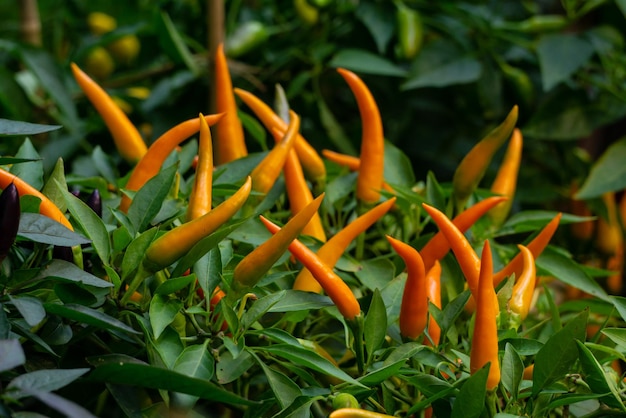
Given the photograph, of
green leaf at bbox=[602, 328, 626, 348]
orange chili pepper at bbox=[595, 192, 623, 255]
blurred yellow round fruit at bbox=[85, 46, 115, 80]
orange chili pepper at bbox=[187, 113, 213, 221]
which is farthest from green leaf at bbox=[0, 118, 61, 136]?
blurred yellow round fruit at bbox=[85, 46, 115, 80]

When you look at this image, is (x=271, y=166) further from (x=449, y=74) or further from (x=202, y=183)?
(x=449, y=74)

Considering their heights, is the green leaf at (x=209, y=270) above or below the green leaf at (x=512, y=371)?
above

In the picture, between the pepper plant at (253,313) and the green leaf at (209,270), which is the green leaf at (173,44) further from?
the green leaf at (209,270)

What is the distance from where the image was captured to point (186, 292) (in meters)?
0.64

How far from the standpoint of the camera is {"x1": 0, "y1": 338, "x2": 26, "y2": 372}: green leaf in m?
0.46

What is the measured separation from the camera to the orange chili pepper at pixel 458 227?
2.36 feet

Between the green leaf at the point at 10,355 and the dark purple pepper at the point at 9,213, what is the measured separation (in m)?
0.10

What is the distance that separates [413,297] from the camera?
2.09ft

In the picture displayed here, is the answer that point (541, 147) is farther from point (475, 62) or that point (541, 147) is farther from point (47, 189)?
point (47, 189)

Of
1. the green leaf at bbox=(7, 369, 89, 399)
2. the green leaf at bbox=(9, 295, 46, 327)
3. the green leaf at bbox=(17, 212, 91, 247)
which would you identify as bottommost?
the green leaf at bbox=(7, 369, 89, 399)

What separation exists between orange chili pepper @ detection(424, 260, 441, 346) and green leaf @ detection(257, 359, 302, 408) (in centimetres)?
13

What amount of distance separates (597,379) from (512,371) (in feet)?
0.20

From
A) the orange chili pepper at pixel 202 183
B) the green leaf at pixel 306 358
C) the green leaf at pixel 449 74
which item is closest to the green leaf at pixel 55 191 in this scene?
the orange chili pepper at pixel 202 183

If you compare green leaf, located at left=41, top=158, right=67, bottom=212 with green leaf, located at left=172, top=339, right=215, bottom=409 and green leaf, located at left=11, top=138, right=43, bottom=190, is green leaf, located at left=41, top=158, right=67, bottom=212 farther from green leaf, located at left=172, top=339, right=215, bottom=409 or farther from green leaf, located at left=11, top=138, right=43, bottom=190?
green leaf, located at left=172, top=339, right=215, bottom=409
